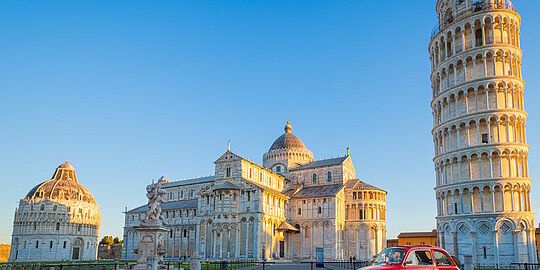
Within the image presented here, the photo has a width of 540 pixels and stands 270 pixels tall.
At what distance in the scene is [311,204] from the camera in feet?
201

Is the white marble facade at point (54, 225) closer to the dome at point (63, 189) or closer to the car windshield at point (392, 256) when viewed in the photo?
the dome at point (63, 189)

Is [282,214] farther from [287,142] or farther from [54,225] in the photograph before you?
[54,225]

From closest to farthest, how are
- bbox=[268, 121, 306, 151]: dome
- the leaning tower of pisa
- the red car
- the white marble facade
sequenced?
the red car → the leaning tower of pisa → bbox=[268, 121, 306, 151]: dome → the white marble facade

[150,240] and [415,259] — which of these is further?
[150,240]

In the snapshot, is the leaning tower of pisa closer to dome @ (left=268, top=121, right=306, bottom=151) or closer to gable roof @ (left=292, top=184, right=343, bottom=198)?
gable roof @ (left=292, top=184, right=343, bottom=198)

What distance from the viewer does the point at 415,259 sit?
13258mm

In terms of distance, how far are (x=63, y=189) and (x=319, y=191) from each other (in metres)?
62.2

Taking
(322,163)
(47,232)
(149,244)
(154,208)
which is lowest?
(47,232)

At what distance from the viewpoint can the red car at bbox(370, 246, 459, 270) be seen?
13.0m

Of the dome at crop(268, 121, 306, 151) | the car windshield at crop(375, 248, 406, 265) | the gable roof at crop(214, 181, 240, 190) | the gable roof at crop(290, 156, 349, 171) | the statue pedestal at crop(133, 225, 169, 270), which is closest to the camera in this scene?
the car windshield at crop(375, 248, 406, 265)

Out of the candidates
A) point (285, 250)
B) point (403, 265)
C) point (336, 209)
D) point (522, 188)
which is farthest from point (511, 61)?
point (285, 250)

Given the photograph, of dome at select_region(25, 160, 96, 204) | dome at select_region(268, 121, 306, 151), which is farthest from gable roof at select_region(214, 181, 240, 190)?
dome at select_region(25, 160, 96, 204)

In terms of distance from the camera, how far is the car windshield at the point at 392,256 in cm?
1320

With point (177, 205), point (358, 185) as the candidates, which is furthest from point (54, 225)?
point (358, 185)
